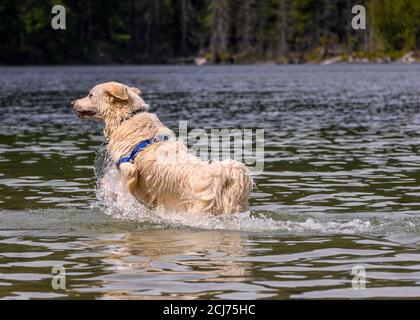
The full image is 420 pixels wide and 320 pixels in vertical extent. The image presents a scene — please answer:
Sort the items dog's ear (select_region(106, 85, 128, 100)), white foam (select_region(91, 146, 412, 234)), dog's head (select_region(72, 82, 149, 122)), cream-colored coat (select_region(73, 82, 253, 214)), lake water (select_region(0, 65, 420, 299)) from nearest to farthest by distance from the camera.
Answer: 1. lake water (select_region(0, 65, 420, 299))
2. cream-colored coat (select_region(73, 82, 253, 214))
3. white foam (select_region(91, 146, 412, 234))
4. dog's ear (select_region(106, 85, 128, 100))
5. dog's head (select_region(72, 82, 149, 122))

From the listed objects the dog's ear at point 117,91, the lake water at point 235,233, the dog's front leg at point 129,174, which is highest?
the dog's ear at point 117,91

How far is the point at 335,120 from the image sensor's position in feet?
108

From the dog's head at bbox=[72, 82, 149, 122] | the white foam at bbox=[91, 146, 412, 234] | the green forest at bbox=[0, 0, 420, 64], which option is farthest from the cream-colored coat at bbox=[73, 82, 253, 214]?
the green forest at bbox=[0, 0, 420, 64]

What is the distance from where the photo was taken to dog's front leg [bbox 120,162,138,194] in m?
12.2

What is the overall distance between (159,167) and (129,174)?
1.33 ft

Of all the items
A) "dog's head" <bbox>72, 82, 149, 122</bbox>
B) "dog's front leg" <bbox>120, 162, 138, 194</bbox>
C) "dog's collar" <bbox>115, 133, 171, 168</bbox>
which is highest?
"dog's head" <bbox>72, 82, 149, 122</bbox>

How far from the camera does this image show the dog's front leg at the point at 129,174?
12.2 m

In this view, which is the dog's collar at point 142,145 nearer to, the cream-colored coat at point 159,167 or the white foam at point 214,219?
the cream-colored coat at point 159,167

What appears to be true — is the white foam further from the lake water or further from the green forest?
the green forest

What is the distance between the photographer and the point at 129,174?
1220 cm

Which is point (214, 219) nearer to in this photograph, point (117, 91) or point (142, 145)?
point (142, 145)

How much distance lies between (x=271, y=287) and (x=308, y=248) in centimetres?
193

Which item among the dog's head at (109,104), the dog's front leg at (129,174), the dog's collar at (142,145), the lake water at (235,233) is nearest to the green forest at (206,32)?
the lake water at (235,233)
